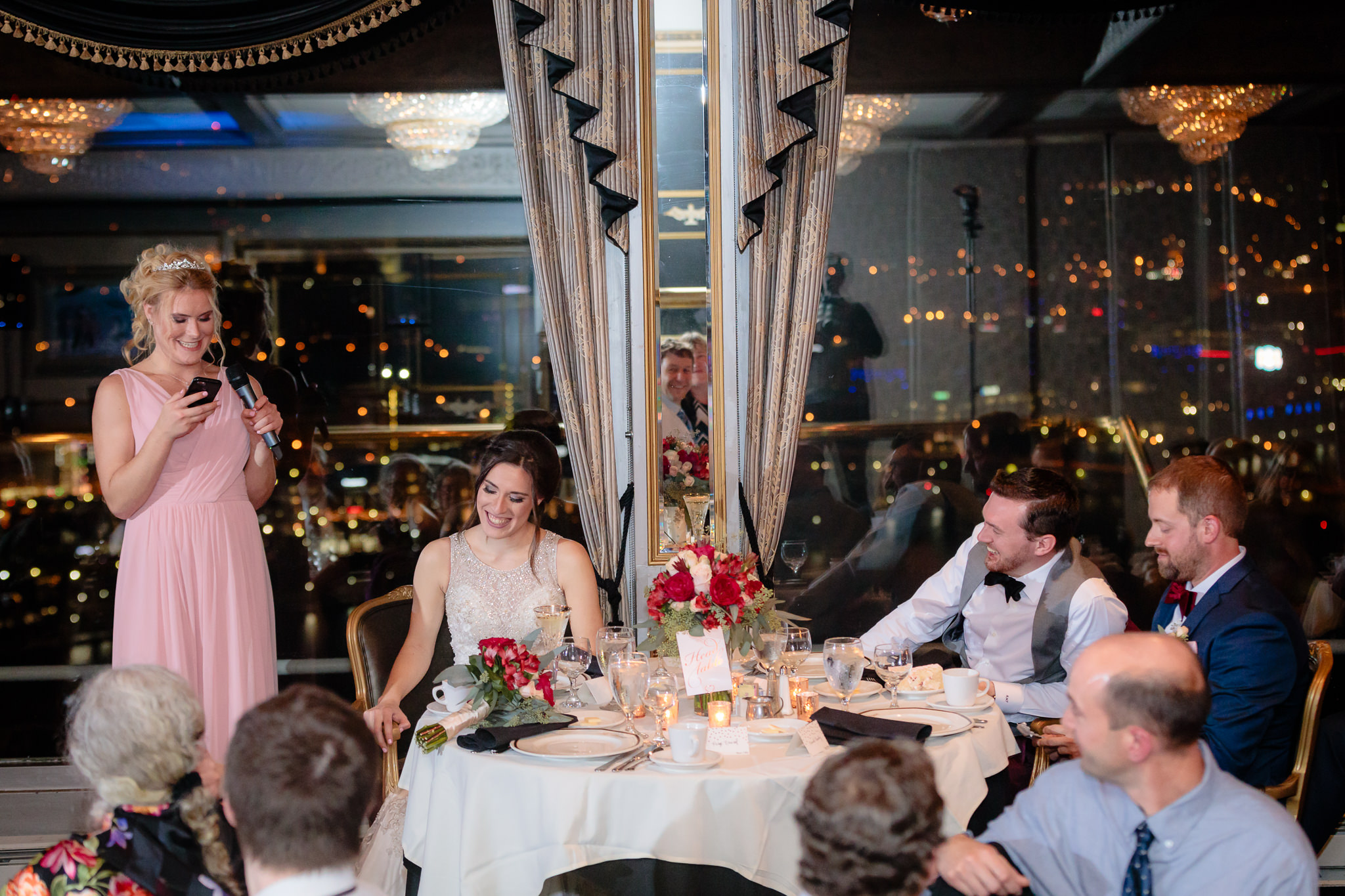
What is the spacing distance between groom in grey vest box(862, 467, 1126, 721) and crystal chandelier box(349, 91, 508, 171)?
328 centimetres

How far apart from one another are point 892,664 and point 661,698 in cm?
54

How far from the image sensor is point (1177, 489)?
8.73ft

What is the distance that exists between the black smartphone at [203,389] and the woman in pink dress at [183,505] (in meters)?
0.02

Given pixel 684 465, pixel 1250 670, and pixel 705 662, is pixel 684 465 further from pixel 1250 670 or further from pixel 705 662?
pixel 1250 670

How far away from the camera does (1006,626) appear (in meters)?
3.03

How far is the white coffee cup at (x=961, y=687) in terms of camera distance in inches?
96.5

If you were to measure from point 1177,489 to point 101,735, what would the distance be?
7.75 ft

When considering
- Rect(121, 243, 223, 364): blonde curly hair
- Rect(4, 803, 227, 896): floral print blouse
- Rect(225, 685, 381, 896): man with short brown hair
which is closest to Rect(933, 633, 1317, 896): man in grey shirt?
Rect(225, 685, 381, 896): man with short brown hair

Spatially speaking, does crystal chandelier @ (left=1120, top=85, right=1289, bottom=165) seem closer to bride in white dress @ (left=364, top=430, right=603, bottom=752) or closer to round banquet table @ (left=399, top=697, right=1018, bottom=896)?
bride in white dress @ (left=364, top=430, right=603, bottom=752)

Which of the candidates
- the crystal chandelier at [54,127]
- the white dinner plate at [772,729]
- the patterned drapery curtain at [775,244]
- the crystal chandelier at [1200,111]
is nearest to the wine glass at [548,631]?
the white dinner plate at [772,729]

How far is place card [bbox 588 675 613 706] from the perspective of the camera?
2.51m

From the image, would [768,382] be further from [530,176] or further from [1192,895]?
[1192,895]

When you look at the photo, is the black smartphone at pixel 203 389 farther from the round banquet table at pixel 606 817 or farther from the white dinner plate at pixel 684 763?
the white dinner plate at pixel 684 763

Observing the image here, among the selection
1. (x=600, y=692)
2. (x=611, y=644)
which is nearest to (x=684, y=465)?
(x=600, y=692)
